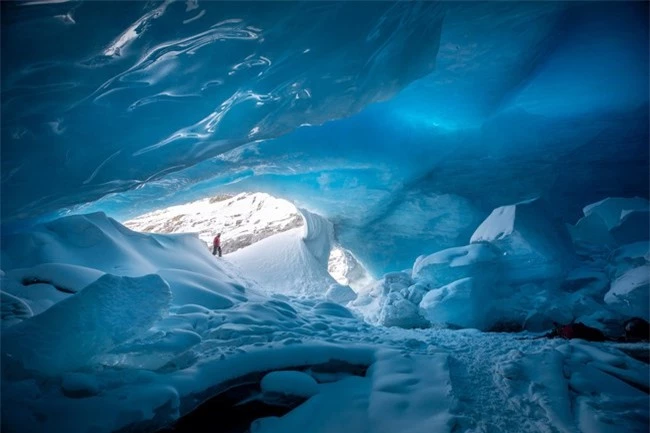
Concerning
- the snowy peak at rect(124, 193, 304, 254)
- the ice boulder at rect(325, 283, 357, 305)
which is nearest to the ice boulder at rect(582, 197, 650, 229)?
the ice boulder at rect(325, 283, 357, 305)

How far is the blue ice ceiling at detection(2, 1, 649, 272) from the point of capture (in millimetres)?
2781

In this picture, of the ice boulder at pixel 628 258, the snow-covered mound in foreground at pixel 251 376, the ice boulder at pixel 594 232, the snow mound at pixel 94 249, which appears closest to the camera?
the snow-covered mound in foreground at pixel 251 376

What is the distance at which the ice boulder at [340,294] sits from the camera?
9.68 m

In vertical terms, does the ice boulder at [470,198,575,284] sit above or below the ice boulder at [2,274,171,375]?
below

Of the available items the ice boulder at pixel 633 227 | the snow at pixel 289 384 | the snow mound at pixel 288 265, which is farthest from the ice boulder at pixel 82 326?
the ice boulder at pixel 633 227

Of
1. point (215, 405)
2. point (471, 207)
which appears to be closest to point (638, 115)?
point (471, 207)

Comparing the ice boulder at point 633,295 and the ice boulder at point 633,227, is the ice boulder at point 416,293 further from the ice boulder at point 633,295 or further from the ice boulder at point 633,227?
the ice boulder at point 633,227

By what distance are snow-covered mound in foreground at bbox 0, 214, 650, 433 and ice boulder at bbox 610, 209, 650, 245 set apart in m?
5.85

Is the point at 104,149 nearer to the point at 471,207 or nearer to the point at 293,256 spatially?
the point at 293,256

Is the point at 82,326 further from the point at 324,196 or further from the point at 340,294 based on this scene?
the point at 340,294

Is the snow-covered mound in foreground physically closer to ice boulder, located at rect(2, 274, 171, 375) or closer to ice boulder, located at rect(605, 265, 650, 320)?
ice boulder, located at rect(2, 274, 171, 375)

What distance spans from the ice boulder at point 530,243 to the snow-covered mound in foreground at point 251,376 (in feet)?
11.5

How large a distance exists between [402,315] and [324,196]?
148 inches

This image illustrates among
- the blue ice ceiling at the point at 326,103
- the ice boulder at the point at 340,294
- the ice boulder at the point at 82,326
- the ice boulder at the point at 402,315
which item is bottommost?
the ice boulder at the point at 340,294
